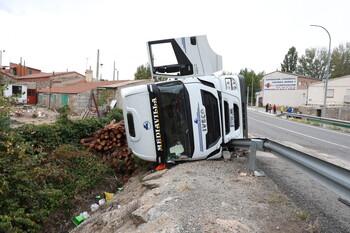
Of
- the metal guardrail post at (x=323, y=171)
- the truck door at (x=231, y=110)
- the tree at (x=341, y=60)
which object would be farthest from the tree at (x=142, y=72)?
the tree at (x=341, y=60)

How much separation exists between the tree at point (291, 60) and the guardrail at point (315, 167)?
241 ft

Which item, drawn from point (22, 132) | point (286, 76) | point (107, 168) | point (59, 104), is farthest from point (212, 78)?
point (286, 76)

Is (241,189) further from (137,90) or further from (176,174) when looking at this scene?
(137,90)

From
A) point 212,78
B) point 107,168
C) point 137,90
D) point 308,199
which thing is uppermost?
point 212,78

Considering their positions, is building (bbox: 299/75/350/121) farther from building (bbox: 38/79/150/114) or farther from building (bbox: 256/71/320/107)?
building (bbox: 38/79/150/114)

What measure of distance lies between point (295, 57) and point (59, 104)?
64.2 meters

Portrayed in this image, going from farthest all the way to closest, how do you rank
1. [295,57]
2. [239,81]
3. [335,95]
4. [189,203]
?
[295,57] → [335,95] → [239,81] → [189,203]

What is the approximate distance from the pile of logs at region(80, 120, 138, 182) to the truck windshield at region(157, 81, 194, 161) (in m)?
2.54

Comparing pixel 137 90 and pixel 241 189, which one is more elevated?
pixel 137 90

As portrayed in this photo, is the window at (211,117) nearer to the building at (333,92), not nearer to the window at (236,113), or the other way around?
the window at (236,113)

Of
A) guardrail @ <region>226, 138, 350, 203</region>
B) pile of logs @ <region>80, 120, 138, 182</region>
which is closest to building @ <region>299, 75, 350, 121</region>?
pile of logs @ <region>80, 120, 138, 182</region>

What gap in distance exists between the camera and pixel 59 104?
91.4 ft

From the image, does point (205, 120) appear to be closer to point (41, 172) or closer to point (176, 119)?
point (176, 119)

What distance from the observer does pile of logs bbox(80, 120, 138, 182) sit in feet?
24.7
